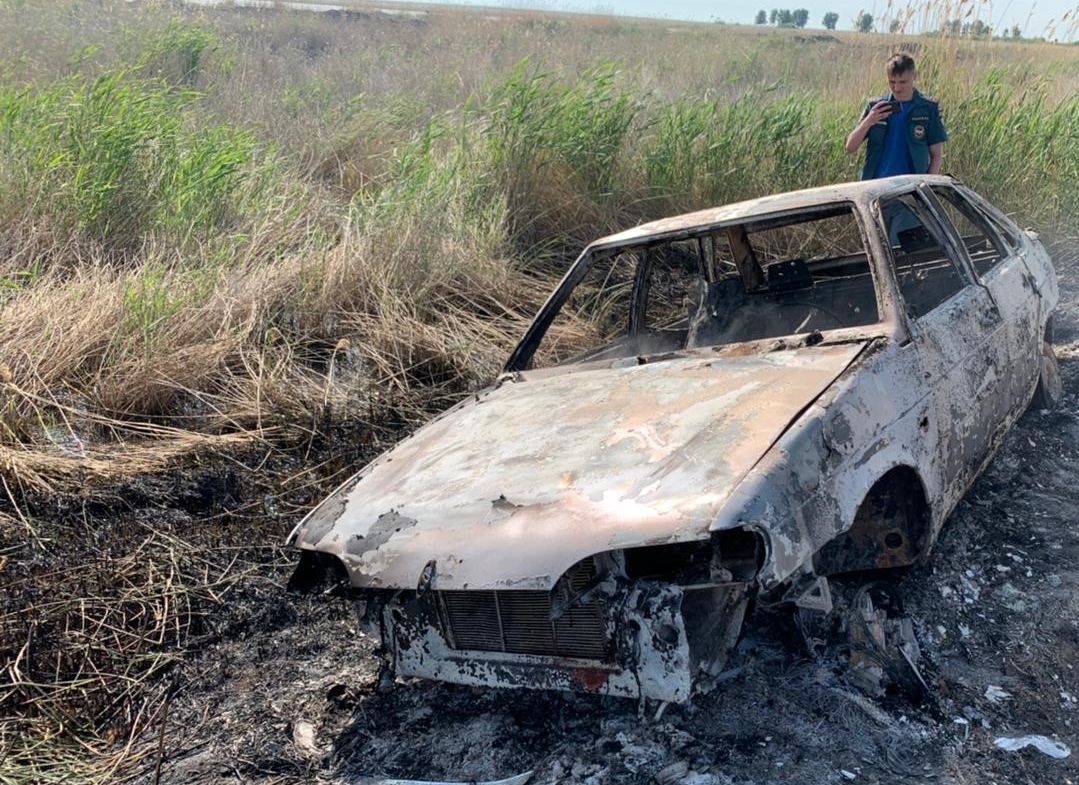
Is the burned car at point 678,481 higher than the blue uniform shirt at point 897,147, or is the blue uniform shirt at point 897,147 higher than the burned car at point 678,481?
the blue uniform shirt at point 897,147

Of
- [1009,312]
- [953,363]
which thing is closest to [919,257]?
[1009,312]

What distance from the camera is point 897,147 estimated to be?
5.98m

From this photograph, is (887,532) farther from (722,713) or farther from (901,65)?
(901,65)

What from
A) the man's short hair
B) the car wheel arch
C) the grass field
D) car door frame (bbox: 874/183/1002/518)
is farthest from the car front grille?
the man's short hair

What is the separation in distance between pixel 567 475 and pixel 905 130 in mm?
4133

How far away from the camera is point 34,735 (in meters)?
3.20

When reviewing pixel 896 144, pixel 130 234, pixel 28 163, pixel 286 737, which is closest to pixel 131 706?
pixel 286 737

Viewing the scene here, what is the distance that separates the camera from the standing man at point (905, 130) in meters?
5.91

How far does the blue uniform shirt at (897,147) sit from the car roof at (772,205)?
1.81 meters

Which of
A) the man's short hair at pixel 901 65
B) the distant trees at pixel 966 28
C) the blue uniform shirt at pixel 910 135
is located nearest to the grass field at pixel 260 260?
the distant trees at pixel 966 28

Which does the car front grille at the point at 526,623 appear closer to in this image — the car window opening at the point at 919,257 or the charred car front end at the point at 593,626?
the charred car front end at the point at 593,626

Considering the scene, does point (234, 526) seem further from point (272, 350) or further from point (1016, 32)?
point (1016, 32)

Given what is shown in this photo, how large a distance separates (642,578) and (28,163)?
5650mm

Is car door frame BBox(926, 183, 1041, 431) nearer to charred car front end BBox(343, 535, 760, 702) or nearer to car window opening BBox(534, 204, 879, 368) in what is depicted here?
car window opening BBox(534, 204, 879, 368)
